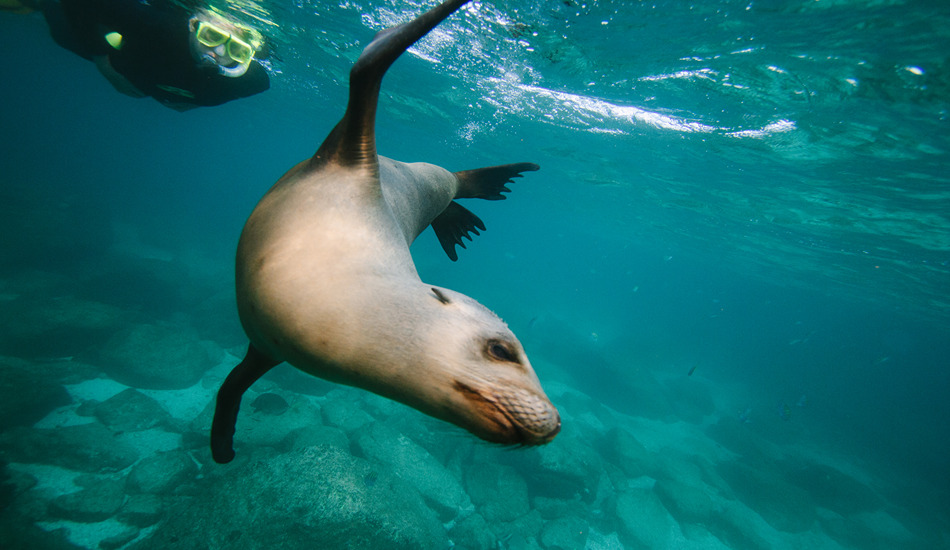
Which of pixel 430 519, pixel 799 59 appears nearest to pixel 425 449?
pixel 430 519

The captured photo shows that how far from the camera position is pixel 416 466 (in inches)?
313

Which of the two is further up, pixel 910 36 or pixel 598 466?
pixel 910 36

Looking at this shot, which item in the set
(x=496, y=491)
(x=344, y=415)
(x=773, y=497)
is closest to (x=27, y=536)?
(x=344, y=415)

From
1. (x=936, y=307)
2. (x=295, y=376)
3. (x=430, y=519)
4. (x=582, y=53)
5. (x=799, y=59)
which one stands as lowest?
(x=295, y=376)

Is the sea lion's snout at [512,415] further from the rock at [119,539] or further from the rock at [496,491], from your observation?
the rock at [496,491]

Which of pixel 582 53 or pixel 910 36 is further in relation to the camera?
pixel 582 53

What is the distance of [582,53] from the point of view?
977 cm

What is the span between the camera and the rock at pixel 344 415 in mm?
8695

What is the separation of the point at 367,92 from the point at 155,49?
6.75 metres

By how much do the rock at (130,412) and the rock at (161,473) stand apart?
1.60 metres

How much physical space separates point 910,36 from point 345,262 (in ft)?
33.0

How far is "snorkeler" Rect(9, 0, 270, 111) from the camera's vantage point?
558 centimetres

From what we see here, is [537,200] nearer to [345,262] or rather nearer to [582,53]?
[582,53]

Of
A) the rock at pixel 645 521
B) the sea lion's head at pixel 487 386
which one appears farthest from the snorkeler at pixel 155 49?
the rock at pixel 645 521
